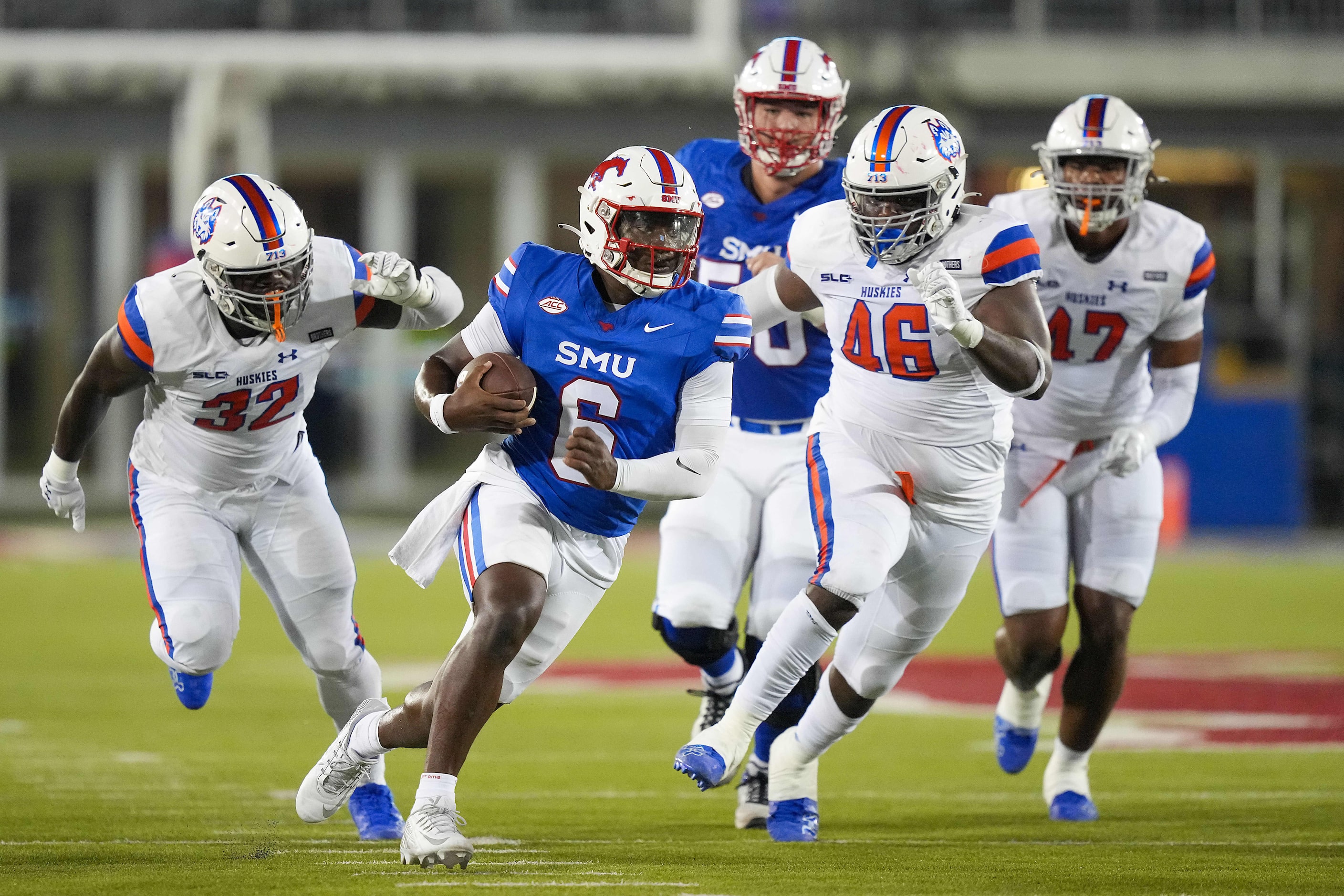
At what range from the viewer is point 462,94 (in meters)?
18.0

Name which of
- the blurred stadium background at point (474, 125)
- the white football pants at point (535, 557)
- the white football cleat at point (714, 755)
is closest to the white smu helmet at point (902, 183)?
the white football pants at point (535, 557)

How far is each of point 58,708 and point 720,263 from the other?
12.9ft

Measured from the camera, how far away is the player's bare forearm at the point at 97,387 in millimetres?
5059

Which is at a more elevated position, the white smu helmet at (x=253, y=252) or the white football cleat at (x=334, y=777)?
the white smu helmet at (x=253, y=252)

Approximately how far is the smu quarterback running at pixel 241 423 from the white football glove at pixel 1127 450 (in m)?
1.98

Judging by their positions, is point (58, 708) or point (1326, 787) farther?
point (58, 708)

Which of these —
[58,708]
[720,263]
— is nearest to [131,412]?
[58,708]

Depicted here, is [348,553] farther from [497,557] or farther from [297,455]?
[497,557]

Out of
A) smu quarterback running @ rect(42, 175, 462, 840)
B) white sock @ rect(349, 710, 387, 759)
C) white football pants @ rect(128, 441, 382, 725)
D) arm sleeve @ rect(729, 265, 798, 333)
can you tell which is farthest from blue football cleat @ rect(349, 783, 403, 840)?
arm sleeve @ rect(729, 265, 798, 333)

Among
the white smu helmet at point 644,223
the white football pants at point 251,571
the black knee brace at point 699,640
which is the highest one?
the white smu helmet at point 644,223

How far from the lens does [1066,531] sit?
5.85m

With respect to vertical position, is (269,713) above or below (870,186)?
below

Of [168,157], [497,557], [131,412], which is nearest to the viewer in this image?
[497,557]

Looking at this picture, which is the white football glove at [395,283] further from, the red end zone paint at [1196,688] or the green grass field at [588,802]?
the red end zone paint at [1196,688]
